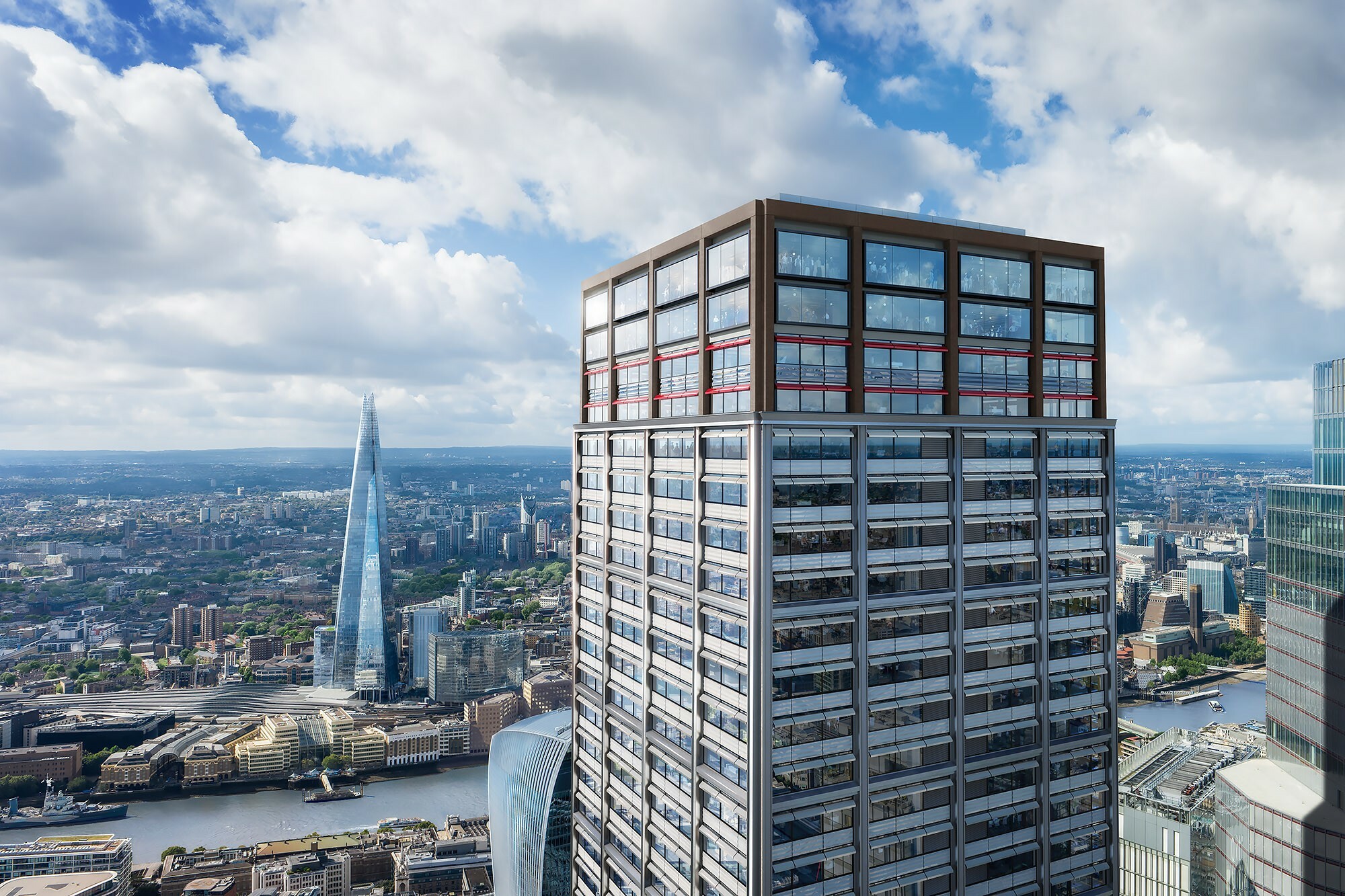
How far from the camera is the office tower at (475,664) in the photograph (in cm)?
8962

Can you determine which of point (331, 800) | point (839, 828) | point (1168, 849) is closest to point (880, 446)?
point (839, 828)

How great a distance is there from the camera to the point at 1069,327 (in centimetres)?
1725

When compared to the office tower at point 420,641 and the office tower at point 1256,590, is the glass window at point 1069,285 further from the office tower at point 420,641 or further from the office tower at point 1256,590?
the office tower at point 1256,590

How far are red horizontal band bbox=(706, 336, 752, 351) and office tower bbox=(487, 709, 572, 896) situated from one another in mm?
22997

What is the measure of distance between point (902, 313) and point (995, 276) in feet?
8.53

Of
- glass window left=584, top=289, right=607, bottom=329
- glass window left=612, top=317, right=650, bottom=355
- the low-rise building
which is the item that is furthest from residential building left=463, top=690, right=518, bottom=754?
glass window left=612, top=317, right=650, bottom=355

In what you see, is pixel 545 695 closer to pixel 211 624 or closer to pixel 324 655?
pixel 324 655

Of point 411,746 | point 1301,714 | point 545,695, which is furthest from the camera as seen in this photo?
Result: point 545,695

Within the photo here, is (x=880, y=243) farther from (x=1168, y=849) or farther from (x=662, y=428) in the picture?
(x=1168, y=849)

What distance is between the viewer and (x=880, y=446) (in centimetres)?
1486

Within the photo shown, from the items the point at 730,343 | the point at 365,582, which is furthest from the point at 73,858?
the point at 730,343

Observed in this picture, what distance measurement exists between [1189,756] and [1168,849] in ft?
36.3

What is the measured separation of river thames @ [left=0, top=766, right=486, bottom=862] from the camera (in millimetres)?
60750

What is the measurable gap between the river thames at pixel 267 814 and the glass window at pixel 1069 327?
2473 inches
